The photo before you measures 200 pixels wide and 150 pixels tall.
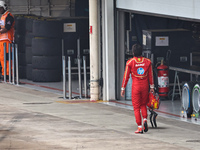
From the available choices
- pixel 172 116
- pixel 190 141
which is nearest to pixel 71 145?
pixel 190 141

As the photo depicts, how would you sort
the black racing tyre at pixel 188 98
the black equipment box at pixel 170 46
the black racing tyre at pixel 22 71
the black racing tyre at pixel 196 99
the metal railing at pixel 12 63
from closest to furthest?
the black racing tyre at pixel 196 99 → the black racing tyre at pixel 188 98 → the black equipment box at pixel 170 46 → the metal railing at pixel 12 63 → the black racing tyre at pixel 22 71

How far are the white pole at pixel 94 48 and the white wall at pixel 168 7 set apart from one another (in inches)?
32.1

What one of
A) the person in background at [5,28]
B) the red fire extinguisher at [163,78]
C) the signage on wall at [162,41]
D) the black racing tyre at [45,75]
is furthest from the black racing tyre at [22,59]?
the red fire extinguisher at [163,78]

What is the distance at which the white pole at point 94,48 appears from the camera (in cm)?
1636

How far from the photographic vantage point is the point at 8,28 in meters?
20.6

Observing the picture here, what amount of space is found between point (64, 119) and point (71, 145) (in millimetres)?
3076

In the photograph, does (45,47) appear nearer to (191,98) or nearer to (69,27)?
(69,27)

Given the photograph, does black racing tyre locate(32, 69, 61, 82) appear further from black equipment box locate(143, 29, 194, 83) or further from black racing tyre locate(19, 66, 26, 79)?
black equipment box locate(143, 29, 194, 83)

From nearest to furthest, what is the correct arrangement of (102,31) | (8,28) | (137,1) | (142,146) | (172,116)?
(142,146) < (172,116) < (137,1) < (102,31) < (8,28)

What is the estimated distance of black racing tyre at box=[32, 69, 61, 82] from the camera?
2070cm

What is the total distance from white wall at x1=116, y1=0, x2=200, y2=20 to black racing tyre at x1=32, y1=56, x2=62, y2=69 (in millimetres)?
5264

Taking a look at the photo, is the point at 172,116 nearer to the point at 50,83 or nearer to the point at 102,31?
the point at 102,31

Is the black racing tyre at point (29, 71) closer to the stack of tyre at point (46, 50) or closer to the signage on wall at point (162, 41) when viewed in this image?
the stack of tyre at point (46, 50)

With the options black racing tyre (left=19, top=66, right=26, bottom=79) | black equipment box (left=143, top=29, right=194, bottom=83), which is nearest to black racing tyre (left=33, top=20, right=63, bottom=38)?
black racing tyre (left=19, top=66, right=26, bottom=79)
